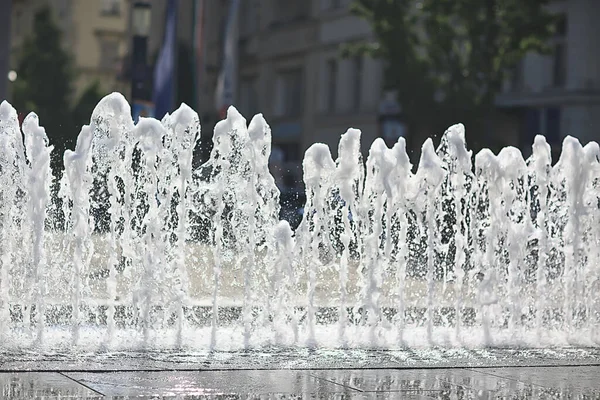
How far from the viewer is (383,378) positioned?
6406mm

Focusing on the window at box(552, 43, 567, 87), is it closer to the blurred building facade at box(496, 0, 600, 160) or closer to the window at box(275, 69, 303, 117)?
the blurred building facade at box(496, 0, 600, 160)

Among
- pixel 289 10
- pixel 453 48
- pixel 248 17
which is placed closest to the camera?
pixel 453 48

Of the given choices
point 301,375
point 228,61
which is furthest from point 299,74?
point 301,375

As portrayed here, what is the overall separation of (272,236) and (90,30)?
2010 inches

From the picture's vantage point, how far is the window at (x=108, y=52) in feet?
190

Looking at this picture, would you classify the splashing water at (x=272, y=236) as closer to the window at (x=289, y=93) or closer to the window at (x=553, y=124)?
the window at (x=553, y=124)

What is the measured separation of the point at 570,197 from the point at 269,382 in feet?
10.9

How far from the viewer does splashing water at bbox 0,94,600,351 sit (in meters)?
7.43

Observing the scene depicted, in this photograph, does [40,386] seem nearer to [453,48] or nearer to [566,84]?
[453,48]

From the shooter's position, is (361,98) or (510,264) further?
(361,98)

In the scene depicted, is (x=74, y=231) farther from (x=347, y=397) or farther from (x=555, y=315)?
(x=555, y=315)

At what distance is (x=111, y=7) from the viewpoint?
58.6 m

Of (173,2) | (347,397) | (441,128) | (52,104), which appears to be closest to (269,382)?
(347,397)

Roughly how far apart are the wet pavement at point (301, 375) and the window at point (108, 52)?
51.8 m
